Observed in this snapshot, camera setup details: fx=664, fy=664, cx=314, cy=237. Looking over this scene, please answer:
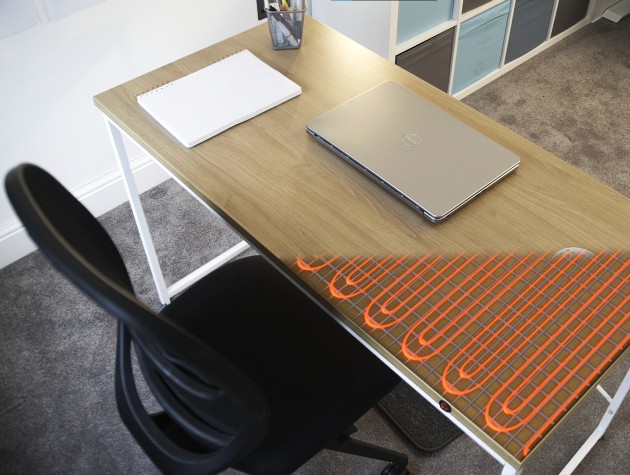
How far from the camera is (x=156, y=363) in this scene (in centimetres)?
90

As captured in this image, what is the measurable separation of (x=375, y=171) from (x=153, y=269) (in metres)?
0.84

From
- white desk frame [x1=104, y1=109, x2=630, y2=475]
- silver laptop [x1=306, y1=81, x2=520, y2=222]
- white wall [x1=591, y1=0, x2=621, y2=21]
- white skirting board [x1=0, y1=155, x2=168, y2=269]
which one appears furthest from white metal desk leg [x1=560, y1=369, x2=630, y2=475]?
white wall [x1=591, y1=0, x2=621, y2=21]

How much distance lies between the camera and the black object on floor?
1.55 m

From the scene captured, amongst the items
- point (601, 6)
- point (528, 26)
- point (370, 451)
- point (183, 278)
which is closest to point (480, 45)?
point (528, 26)

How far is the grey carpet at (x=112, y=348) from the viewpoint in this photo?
155 centimetres

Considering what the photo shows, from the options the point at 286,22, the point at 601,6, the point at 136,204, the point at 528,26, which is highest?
the point at 286,22

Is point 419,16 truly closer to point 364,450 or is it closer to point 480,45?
point 480,45

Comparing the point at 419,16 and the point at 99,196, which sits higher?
the point at 419,16

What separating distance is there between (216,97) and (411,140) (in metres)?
0.41

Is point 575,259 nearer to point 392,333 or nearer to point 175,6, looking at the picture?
point 392,333

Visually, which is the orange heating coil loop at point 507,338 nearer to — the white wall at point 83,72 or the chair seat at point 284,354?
the chair seat at point 284,354

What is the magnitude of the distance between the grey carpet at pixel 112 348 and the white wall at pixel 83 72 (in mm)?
182

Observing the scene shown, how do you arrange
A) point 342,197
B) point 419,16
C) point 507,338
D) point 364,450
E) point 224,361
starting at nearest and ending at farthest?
1. point 224,361
2. point 507,338
3. point 342,197
4. point 364,450
5. point 419,16

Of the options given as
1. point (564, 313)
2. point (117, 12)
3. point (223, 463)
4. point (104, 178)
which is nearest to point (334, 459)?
point (223, 463)
